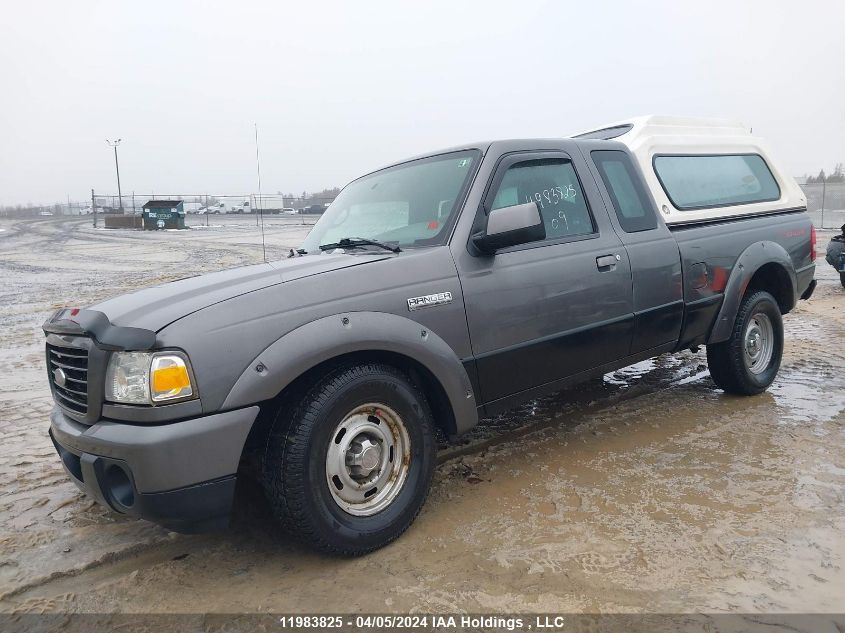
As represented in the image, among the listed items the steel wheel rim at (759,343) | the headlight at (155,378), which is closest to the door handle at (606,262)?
the steel wheel rim at (759,343)

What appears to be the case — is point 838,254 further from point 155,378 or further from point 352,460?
point 155,378

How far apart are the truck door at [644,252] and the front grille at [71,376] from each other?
10.2 feet

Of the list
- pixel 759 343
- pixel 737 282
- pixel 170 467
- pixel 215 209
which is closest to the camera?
pixel 170 467

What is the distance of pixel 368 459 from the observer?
2.76 meters

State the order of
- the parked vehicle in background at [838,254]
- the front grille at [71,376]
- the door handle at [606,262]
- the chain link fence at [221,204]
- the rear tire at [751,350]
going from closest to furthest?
the front grille at [71,376]
the door handle at [606,262]
the rear tire at [751,350]
the parked vehicle in background at [838,254]
the chain link fence at [221,204]

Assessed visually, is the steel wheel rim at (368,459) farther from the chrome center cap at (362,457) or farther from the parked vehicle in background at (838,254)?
the parked vehicle in background at (838,254)

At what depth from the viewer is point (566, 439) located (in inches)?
163

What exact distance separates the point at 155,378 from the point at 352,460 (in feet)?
3.01

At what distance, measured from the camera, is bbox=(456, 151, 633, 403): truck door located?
3.20 metres

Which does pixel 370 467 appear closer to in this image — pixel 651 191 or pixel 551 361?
pixel 551 361

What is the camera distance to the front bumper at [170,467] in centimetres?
229

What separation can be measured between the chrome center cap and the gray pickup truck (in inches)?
0.4

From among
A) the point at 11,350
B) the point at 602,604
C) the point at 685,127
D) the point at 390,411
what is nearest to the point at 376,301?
the point at 390,411

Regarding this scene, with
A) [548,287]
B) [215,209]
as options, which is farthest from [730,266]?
[215,209]
